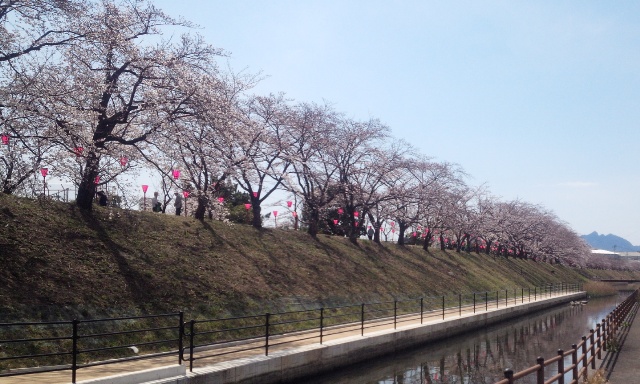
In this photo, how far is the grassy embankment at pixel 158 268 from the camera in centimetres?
1458

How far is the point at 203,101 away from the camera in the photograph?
19516mm

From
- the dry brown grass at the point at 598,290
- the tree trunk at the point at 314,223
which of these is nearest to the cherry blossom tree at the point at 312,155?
the tree trunk at the point at 314,223

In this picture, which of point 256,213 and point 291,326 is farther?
point 256,213

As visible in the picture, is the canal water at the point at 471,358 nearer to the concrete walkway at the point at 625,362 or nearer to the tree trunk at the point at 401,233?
the concrete walkway at the point at 625,362

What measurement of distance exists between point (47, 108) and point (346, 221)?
3488 centimetres

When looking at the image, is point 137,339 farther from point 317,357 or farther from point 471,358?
point 471,358

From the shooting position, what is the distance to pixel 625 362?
1598 cm

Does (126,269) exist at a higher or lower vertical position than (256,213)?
lower

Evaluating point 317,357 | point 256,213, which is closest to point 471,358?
point 317,357

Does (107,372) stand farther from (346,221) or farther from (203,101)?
(346,221)

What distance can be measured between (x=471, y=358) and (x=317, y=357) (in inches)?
263

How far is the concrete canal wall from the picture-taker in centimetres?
1198

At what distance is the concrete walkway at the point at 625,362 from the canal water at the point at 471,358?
1919 millimetres

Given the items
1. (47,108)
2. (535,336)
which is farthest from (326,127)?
(47,108)
